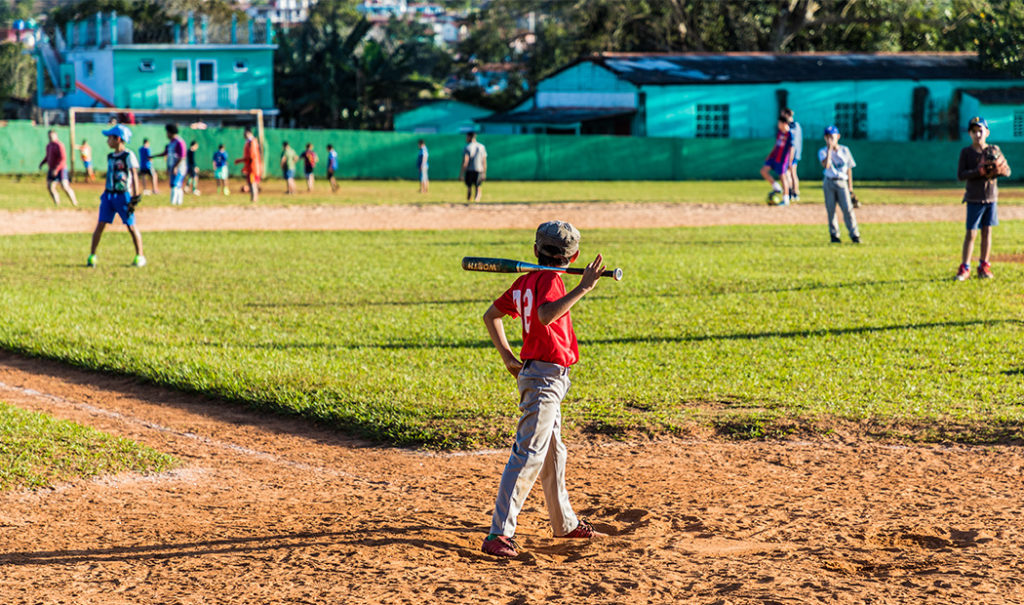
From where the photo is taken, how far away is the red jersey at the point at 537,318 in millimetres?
4895

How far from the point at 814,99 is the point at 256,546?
47.3 metres

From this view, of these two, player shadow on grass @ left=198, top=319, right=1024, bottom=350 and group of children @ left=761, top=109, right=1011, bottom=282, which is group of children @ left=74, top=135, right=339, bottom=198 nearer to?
group of children @ left=761, top=109, right=1011, bottom=282

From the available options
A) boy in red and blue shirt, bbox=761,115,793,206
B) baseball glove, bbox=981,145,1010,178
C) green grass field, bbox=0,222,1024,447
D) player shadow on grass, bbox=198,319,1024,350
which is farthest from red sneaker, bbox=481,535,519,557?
boy in red and blue shirt, bbox=761,115,793,206

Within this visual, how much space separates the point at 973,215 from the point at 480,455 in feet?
27.1

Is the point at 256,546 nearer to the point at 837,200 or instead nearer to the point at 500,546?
the point at 500,546

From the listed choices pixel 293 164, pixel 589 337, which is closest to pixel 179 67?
pixel 293 164

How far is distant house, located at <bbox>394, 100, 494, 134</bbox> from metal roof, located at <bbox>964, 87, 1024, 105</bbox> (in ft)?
81.8

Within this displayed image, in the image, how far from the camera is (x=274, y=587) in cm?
453

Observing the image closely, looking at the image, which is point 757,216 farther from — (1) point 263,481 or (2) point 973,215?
(1) point 263,481

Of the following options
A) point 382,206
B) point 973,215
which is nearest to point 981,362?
point 973,215

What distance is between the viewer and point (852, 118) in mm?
49562

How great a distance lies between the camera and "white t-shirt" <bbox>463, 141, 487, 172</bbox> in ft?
96.6

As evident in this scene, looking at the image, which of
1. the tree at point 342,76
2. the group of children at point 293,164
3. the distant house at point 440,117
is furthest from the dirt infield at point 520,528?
the distant house at point 440,117

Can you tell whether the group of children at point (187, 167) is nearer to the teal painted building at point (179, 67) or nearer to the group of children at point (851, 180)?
the group of children at point (851, 180)
